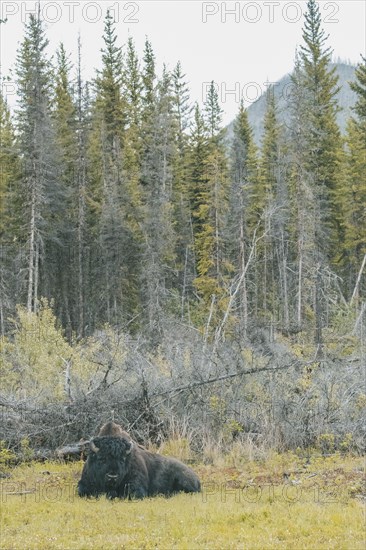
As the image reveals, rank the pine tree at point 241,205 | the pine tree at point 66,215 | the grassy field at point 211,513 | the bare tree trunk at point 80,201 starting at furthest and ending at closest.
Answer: the pine tree at point 66,215
the bare tree trunk at point 80,201
the pine tree at point 241,205
the grassy field at point 211,513

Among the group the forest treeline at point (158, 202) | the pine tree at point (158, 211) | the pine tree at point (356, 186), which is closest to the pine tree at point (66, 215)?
the forest treeline at point (158, 202)

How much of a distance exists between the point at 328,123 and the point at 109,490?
1521 inches

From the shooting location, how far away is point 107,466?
31.2ft

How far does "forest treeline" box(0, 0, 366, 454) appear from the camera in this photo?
118ft

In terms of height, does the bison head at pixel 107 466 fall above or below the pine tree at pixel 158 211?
below

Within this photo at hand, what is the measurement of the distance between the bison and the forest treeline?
72.0 ft

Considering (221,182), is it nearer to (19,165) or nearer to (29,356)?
(19,165)

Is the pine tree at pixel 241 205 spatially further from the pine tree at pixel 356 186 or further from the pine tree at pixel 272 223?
the pine tree at pixel 356 186

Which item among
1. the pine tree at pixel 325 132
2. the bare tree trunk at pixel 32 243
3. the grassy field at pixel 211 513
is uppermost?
the pine tree at pixel 325 132

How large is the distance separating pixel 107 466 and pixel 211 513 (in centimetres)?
205

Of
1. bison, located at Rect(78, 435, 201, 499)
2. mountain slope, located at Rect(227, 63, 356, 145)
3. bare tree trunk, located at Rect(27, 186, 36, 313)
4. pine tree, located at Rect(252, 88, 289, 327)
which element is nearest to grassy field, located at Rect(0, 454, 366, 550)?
bison, located at Rect(78, 435, 201, 499)

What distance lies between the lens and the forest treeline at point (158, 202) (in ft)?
118

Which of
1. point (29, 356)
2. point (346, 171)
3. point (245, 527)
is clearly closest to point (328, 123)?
point (346, 171)

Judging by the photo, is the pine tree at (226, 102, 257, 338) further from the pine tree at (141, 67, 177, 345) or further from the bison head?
the bison head
